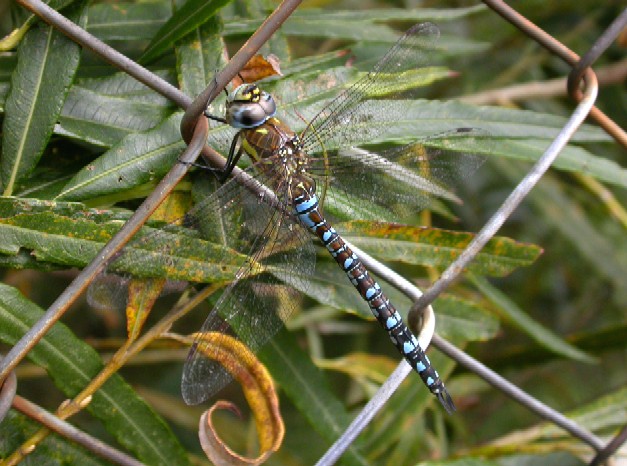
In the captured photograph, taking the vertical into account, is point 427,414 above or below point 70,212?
below

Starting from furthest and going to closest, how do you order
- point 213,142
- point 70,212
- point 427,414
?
point 427,414 → point 213,142 → point 70,212

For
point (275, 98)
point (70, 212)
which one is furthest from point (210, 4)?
point (70, 212)

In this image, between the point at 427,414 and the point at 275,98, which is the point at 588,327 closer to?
the point at 427,414

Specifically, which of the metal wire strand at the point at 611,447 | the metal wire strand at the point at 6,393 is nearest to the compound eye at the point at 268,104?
the metal wire strand at the point at 6,393

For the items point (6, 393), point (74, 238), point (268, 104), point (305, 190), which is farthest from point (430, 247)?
point (6, 393)

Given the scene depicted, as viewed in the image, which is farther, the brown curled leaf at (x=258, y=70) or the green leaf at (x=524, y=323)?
the green leaf at (x=524, y=323)

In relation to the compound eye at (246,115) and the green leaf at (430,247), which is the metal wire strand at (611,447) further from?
the compound eye at (246,115)
